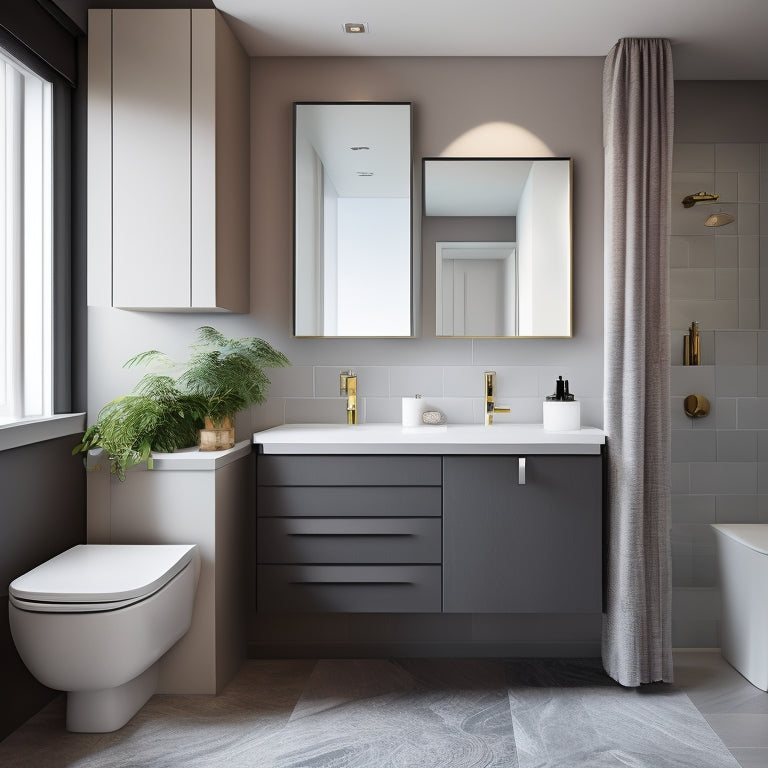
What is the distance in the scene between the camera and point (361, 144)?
276 centimetres

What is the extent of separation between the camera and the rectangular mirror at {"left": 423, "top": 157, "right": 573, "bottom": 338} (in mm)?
2736

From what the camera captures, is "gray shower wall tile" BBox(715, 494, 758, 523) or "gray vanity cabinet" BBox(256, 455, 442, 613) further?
"gray shower wall tile" BBox(715, 494, 758, 523)

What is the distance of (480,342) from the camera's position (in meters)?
2.81

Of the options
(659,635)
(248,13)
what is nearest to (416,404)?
(659,635)

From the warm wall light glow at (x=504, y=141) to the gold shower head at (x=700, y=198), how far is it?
678mm

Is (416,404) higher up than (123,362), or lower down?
lower down

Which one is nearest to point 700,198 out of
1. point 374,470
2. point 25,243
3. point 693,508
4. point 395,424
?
point 693,508

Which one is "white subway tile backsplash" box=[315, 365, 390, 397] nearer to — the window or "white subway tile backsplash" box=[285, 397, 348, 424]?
"white subway tile backsplash" box=[285, 397, 348, 424]

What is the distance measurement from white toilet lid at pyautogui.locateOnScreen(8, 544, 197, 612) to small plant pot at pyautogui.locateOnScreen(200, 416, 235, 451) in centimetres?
36

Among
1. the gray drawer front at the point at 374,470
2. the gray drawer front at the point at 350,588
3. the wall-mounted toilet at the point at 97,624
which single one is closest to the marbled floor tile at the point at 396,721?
the gray drawer front at the point at 350,588

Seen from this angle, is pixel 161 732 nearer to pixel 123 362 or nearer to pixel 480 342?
pixel 123 362

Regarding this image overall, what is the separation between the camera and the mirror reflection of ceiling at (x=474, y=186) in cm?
274

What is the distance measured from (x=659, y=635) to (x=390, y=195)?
1997mm

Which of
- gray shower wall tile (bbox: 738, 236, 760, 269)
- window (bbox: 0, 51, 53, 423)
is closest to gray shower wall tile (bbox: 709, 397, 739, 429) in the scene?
gray shower wall tile (bbox: 738, 236, 760, 269)
